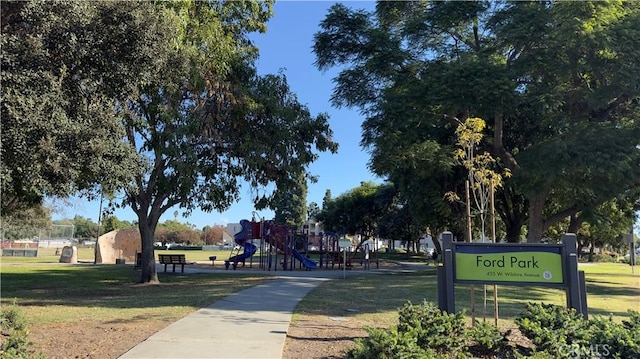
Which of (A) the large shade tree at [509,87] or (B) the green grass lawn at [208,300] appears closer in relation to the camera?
(B) the green grass lawn at [208,300]

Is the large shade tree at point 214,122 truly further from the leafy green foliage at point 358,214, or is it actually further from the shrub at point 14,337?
the leafy green foliage at point 358,214

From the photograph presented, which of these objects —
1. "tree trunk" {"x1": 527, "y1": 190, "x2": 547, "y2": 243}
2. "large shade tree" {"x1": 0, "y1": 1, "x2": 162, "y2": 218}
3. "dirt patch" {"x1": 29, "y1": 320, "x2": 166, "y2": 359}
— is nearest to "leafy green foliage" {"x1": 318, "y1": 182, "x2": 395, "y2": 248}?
"tree trunk" {"x1": 527, "y1": 190, "x2": 547, "y2": 243}

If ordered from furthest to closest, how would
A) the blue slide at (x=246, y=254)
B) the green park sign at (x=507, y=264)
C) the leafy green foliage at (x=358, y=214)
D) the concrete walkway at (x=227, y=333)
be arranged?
the leafy green foliage at (x=358, y=214) < the blue slide at (x=246, y=254) < the green park sign at (x=507, y=264) < the concrete walkway at (x=227, y=333)

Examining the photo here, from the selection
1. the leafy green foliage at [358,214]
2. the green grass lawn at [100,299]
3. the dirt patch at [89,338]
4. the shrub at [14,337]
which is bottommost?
the dirt patch at [89,338]

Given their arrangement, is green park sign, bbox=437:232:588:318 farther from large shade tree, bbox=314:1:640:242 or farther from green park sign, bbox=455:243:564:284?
large shade tree, bbox=314:1:640:242

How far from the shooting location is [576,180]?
680 inches

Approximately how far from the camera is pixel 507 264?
7469mm

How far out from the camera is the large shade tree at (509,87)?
1552 centimetres

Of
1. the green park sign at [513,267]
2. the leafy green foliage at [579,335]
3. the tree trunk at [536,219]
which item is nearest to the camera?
the leafy green foliage at [579,335]

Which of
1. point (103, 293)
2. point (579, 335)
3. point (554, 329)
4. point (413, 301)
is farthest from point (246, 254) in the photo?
point (579, 335)

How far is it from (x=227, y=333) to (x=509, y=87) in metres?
12.8

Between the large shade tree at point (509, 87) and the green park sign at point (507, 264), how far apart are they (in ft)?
30.6

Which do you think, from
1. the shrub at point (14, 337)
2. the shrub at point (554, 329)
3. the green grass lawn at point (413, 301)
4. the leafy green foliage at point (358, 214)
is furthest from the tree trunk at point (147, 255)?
the leafy green foliage at point (358, 214)

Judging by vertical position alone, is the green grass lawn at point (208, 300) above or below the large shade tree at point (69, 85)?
below
